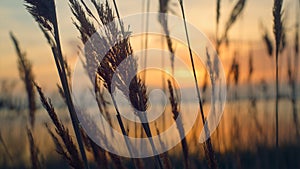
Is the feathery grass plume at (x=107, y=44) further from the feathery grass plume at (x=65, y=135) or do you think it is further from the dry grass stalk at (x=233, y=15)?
the dry grass stalk at (x=233, y=15)

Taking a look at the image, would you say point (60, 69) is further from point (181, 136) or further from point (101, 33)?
point (181, 136)

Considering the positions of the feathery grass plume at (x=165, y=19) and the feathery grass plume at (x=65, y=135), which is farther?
the feathery grass plume at (x=165, y=19)

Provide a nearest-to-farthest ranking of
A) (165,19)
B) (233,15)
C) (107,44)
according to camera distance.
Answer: (107,44) → (165,19) → (233,15)

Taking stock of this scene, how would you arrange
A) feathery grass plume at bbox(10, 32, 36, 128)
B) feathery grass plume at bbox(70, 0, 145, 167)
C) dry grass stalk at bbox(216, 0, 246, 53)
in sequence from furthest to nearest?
dry grass stalk at bbox(216, 0, 246, 53) → feathery grass plume at bbox(10, 32, 36, 128) → feathery grass plume at bbox(70, 0, 145, 167)

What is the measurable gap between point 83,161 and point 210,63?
1.84 feet

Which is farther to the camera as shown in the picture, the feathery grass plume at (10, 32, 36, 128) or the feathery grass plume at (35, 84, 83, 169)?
the feathery grass plume at (10, 32, 36, 128)

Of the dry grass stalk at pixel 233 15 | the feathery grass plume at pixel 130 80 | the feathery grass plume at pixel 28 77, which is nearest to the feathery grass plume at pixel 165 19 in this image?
the dry grass stalk at pixel 233 15

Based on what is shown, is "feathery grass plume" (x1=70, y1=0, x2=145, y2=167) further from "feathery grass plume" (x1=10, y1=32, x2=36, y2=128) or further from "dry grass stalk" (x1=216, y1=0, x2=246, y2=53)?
"dry grass stalk" (x1=216, y1=0, x2=246, y2=53)

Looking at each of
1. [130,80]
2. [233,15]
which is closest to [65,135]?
[130,80]

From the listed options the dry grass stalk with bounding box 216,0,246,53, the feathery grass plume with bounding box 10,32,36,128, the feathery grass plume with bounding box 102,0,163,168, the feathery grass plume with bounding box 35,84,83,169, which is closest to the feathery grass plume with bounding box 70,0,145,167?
the feathery grass plume with bounding box 102,0,163,168

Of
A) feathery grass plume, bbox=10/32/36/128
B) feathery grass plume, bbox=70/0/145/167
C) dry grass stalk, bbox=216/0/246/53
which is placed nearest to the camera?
feathery grass plume, bbox=70/0/145/167

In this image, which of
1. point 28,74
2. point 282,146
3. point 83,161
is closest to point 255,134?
point 282,146

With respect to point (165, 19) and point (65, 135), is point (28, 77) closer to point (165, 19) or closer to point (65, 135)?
point (165, 19)

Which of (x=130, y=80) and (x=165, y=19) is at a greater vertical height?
(x=165, y=19)
